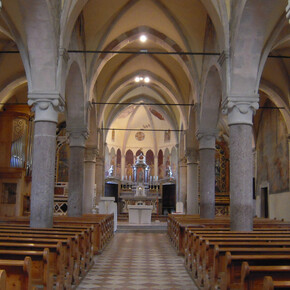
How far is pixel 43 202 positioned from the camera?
400 inches

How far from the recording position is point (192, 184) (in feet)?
69.3

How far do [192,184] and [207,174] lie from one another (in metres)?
5.58

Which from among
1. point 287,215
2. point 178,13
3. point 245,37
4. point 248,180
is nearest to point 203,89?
point 178,13

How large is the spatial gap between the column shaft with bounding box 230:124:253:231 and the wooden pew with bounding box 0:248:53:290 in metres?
6.29

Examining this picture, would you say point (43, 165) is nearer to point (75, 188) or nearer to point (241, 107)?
point (75, 188)

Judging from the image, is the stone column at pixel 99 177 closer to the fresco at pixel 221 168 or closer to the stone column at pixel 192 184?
the stone column at pixel 192 184

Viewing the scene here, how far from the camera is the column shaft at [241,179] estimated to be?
402 inches

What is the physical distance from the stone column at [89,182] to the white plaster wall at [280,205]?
992 centimetres

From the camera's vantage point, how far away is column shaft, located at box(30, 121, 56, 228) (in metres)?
10.1

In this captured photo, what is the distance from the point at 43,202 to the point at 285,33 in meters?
10.2

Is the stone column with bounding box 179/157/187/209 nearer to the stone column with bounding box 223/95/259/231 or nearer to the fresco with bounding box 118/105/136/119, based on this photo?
the fresco with bounding box 118/105/136/119

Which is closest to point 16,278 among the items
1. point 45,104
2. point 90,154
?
point 45,104

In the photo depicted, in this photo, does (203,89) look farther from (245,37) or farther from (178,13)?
(245,37)

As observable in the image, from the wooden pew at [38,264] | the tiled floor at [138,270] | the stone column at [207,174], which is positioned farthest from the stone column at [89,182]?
the wooden pew at [38,264]
